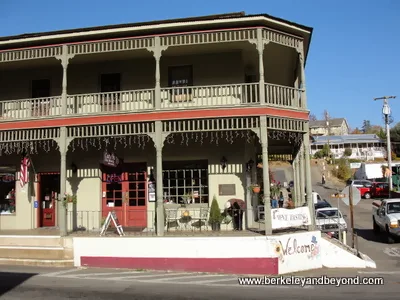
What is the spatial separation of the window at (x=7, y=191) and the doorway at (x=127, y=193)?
4.02 m

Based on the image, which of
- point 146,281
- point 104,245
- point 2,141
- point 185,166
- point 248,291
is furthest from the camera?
point 185,166

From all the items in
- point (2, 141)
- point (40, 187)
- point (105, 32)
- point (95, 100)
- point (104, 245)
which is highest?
point (105, 32)

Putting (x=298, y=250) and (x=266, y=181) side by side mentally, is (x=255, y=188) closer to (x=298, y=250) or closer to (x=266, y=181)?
(x=266, y=181)

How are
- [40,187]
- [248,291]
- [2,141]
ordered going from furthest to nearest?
[40,187] < [2,141] < [248,291]

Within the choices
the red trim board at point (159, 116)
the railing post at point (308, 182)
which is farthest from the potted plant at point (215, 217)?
the red trim board at point (159, 116)

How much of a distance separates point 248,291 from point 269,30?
321 inches

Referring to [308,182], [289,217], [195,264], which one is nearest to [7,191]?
[195,264]

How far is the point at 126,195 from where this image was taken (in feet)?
50.1

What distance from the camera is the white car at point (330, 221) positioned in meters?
17.0

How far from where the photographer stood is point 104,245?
39.7 ft

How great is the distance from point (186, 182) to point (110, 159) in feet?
9.83

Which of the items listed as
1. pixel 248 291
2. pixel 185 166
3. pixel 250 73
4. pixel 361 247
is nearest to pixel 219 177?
pixel 185 166

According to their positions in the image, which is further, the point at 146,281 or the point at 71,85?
the point at 71,85

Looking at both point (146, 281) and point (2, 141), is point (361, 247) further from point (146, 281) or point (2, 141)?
point (2, 141)
